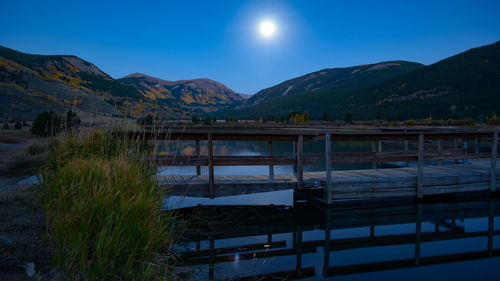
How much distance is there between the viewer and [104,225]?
302 cm

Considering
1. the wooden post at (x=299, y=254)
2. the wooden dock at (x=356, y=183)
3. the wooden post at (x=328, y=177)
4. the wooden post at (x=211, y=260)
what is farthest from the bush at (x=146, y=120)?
the wooden post at (x=328, y=177)

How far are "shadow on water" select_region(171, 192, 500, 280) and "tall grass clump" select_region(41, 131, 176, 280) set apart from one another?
1202mm

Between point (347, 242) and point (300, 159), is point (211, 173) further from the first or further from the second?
point (347, 242)

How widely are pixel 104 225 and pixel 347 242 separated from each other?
437cm

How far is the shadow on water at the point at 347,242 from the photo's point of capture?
451 centimetres

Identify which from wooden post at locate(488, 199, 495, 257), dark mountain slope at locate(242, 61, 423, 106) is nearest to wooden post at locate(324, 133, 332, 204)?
wooden post at locate(488, 199, 495, 257)

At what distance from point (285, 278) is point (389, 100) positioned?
79.0 meters

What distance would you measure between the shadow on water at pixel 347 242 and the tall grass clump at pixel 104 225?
1.20 meters

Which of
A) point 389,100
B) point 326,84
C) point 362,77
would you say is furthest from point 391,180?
point 326,84

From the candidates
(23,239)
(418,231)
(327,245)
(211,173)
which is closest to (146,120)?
(211,173)

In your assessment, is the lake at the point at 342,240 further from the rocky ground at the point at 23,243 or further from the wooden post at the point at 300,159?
the rocky ground at the point at 23,243

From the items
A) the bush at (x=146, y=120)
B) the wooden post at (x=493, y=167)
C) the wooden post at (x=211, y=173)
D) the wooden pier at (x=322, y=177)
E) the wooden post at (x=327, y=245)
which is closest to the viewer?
the wooden post at (x=327, y=245)

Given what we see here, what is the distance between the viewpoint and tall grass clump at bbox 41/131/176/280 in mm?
2811

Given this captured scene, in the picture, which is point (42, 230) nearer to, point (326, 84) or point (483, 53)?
point (483, 53)
